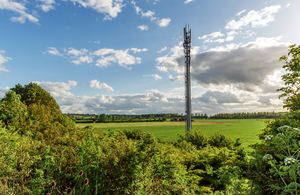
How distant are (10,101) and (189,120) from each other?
42.0ft

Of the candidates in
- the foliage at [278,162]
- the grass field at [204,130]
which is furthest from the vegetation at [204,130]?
the foliage at [278,162]

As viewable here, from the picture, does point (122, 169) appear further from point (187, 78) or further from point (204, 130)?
point (204, 130)

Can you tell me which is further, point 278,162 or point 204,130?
point 204,130

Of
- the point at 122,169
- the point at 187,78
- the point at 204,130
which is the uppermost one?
the point at 187,78

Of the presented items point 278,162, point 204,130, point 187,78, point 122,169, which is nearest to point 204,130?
point 204,130

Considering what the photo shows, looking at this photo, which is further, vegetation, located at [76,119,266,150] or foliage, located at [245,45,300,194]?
vegetation, located at [76,119,266,150]

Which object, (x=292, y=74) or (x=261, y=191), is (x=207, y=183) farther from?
(x=292, y=74)

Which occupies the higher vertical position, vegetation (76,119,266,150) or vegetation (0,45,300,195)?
vegetation (0,45,300,195)

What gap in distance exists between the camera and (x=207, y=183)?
632 centimetres

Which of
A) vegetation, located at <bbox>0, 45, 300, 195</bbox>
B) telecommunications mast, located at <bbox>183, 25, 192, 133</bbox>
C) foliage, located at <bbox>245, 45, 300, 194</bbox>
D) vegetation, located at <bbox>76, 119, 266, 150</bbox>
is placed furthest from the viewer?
vegetation, located at <bbox>76, 119, 266, 150</bbox>

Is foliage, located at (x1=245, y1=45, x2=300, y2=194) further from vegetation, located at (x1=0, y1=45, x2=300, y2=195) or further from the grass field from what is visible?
the grass field

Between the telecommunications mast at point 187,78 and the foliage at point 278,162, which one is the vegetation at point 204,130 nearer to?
the telecommunications mast at point 187,78

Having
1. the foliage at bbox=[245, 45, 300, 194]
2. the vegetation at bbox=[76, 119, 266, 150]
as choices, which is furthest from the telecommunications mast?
the foliage at bbox=[245, 45, 300, 194]

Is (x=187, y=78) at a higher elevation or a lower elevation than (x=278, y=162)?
higher
